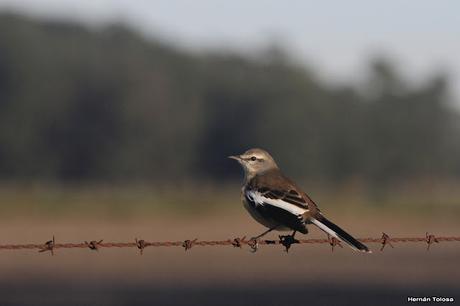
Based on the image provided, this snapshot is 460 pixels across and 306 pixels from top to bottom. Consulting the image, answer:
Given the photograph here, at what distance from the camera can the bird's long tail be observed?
12289mm

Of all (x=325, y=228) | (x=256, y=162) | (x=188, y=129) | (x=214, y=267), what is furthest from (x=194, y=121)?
(x=325, y=228)

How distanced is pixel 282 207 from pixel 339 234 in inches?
37.8

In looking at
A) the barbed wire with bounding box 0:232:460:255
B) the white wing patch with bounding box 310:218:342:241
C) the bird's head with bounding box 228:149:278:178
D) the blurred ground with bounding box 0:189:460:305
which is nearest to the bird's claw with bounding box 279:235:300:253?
the barbed wire with bounding box 0:232:460:255

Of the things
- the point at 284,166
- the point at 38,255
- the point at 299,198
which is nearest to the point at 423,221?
the point at 38,255

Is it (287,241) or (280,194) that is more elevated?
(280,194)

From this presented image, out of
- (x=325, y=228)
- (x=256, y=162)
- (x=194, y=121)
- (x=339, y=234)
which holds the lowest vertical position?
(x=339, y=234)

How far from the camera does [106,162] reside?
107 m

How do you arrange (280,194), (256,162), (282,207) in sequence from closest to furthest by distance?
1. (282,207)
2. (280,194)
3. (256,162)

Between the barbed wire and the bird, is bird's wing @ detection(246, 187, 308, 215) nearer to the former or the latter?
the bird

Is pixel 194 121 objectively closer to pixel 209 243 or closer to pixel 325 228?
pixel 325 228

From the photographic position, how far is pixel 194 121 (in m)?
114

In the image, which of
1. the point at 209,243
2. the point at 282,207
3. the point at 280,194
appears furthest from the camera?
the point at 280,194

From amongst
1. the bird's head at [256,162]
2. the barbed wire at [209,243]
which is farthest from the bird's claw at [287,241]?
the bird's head at [256,162]

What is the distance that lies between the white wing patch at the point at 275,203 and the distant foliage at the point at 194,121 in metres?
88.2
